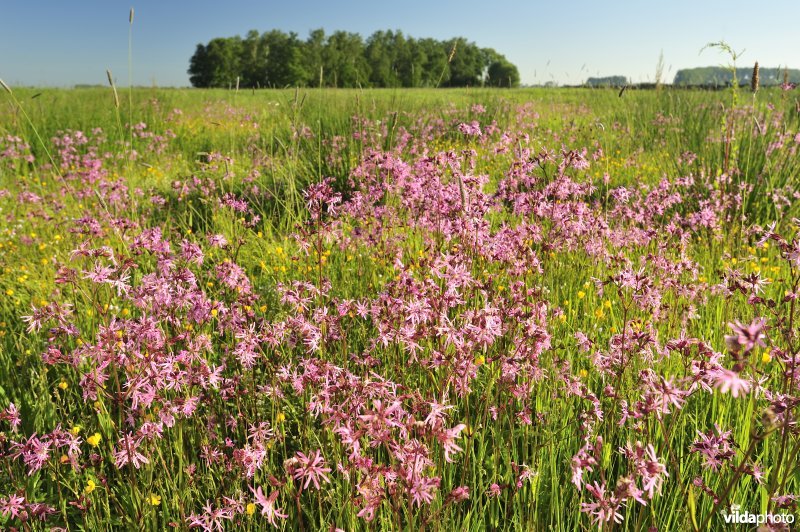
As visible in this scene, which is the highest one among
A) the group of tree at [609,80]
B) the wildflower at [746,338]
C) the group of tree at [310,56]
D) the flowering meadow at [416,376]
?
the group of tree at [310,56]

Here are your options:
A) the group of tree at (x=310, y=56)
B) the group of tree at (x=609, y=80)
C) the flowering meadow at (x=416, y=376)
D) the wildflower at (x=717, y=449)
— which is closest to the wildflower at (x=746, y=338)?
the flowering meadow at (x=416, y=376)

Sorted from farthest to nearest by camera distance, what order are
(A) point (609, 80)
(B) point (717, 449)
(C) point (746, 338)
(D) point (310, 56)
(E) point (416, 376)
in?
1. (D) point (310, 56)
2. (A) point (609, 80)
3. (E) point (416, 376)
4. (B) point (717, 449)
5. (C) point (746, 338)

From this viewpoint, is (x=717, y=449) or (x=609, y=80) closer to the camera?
(x=717, y=449)

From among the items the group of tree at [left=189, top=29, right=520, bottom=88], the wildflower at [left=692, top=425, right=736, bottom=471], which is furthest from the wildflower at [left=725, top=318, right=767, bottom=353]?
the group of tree at [left=189, top=29, right=520, bottom=88]

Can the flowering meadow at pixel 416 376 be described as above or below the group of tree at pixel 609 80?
below

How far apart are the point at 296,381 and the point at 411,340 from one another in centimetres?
49

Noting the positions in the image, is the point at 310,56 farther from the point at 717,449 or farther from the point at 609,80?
the point at 717,449

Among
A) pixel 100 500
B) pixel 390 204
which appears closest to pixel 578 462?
pixel 100 500

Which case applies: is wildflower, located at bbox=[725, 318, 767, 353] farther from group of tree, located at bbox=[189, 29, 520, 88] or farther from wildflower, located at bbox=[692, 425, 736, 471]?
group of tree, located at bbox=[189, 29, 520, 88]

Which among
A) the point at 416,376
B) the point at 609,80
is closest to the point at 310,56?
the point at 609,80

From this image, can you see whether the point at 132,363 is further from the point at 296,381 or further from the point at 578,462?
the point at 578,462

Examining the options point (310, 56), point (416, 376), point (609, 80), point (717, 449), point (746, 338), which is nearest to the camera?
point (746, 338)

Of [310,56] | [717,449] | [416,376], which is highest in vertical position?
[310,56]

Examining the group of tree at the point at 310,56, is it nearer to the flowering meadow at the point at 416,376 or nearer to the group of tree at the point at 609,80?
the group of tree at the point at 609,80
